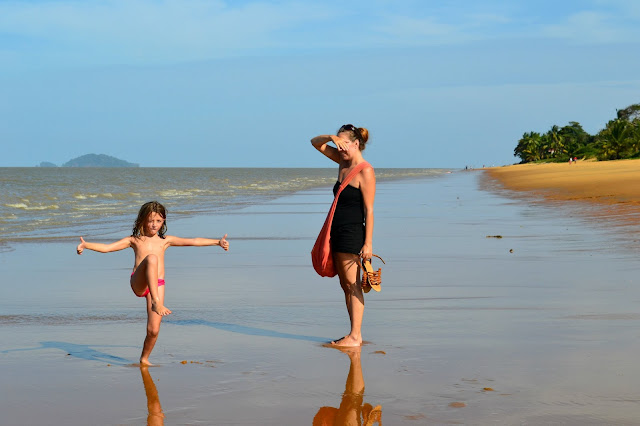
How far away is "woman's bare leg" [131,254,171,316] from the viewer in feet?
16.3

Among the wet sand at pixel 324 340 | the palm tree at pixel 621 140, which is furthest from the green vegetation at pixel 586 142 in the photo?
the wet sand at pixel 324 340

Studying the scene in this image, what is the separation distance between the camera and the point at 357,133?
5.83 m

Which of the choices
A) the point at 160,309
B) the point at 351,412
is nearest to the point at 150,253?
the point at 160,309

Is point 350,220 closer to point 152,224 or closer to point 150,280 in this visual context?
point 152,224

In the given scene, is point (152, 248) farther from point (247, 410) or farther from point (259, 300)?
point (259, 300)

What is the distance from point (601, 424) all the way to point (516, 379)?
2.67 ft

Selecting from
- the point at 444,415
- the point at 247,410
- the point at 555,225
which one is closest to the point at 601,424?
the point at 444,415

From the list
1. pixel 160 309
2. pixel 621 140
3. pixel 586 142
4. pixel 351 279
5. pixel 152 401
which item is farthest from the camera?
pixel 586 142

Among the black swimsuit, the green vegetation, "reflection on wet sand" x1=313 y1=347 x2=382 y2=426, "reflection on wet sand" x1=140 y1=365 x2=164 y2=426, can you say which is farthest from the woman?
the green vegetation

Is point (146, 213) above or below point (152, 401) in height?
above

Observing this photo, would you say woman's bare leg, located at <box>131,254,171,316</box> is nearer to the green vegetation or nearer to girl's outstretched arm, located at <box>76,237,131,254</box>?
girl's outstretched arm, located at <box>76,237,131,254</box>

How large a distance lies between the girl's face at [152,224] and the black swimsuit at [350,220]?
134cm

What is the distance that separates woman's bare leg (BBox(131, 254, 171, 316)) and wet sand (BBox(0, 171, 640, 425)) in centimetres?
40

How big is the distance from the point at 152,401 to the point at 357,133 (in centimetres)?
250
